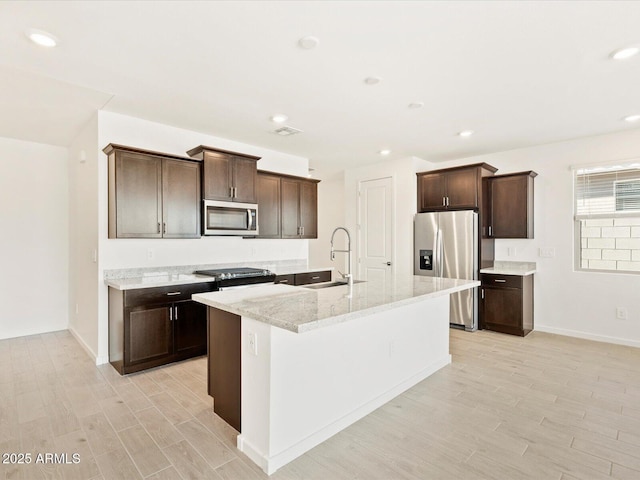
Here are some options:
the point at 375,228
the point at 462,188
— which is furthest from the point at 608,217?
the point at 375,228

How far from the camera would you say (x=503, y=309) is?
472 centimetres

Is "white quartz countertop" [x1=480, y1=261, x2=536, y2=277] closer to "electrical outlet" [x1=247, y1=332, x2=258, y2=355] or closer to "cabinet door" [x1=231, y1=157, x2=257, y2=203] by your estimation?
"cabinet door" [x1=231, y1=157, x2=257, y2=203]

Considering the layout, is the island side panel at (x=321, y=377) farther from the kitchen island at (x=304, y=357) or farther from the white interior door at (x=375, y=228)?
the white interior door at (x=375, y=228)

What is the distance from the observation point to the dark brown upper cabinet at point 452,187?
4.98m

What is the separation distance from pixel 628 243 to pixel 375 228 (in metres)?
3.41

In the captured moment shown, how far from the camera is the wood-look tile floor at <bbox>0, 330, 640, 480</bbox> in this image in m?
1.94

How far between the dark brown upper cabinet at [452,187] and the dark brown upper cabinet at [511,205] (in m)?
0.28

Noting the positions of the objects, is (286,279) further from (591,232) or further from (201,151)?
(591,232)

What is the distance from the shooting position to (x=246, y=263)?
4.82 m

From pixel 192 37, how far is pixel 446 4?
62.8 inches

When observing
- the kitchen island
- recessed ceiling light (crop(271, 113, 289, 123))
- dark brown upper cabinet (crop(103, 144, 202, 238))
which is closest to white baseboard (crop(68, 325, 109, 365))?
dark brown upper cabinet (crop(103, 144, 202, 238))

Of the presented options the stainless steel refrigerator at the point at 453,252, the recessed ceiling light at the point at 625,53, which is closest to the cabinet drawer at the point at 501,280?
the stainless steel refrigerator at the point at 453,252

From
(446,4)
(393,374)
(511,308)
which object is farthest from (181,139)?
(511,308)

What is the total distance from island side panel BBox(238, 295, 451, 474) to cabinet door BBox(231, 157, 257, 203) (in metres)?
2.45
